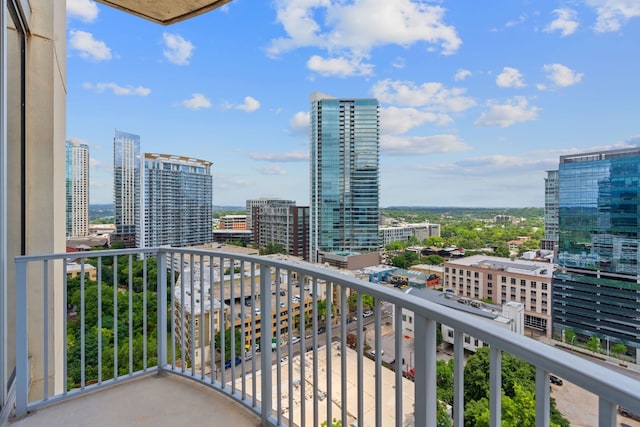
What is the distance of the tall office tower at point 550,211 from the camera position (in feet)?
30.2

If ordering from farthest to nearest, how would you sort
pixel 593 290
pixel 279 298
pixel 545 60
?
1. pixel 545 60
2. pixel 593 290
3. pixel 279 298

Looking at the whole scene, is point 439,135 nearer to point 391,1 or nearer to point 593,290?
point 391,1

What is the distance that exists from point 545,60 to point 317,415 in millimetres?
18610

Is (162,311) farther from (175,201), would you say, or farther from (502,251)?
(175,201)

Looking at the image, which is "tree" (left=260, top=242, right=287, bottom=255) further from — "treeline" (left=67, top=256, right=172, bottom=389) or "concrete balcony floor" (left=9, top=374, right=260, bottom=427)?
"concrete balcony floor" (left=9, top=374, right=260, bottom=427)

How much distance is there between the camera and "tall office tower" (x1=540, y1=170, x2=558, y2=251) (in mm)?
9195

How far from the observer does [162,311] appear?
233cm

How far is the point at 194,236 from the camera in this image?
16.1 meters

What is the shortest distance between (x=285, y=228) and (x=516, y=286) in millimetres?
17085

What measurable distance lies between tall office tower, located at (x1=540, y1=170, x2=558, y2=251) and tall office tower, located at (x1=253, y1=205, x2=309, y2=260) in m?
15.8

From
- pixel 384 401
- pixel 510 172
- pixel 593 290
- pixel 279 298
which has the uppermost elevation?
pixel 510 172

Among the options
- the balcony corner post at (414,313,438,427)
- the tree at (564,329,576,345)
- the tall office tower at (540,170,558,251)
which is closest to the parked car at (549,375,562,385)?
the balcony corner post at (414,313,438,427)

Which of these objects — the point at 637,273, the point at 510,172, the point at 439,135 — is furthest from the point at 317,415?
the point at 439,135

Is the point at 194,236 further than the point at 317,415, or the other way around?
the point at 194,236
